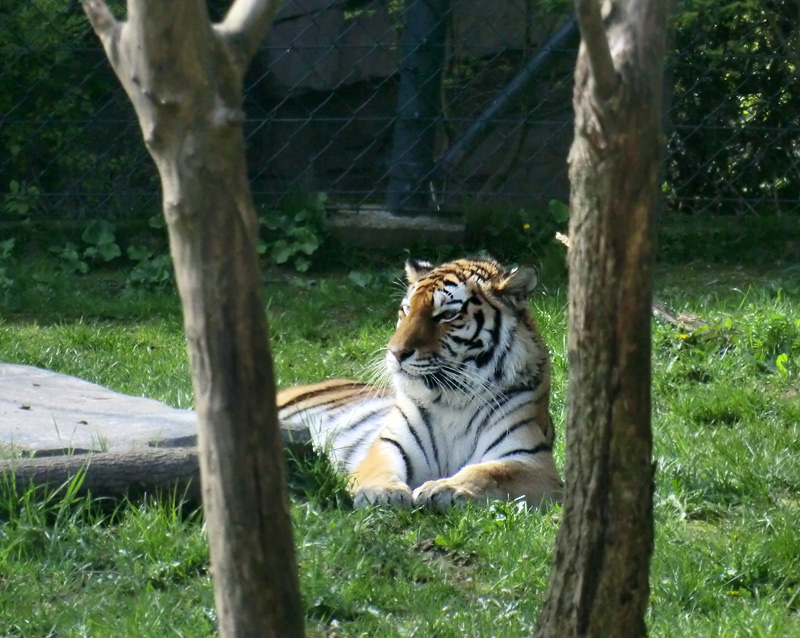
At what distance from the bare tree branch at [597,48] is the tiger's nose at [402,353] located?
8.51 feet

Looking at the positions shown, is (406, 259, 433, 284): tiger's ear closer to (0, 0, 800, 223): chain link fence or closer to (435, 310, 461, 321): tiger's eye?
(435, 310, 461, 321): tiger's eye

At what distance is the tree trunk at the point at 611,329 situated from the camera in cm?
204

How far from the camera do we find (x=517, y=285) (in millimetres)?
4684

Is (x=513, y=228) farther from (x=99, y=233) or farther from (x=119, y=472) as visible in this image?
(x=119, y=472)

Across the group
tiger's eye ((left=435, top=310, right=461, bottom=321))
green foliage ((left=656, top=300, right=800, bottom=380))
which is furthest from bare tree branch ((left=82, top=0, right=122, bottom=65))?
green foliage ((left=656, top=300, right=800, bottom=380))

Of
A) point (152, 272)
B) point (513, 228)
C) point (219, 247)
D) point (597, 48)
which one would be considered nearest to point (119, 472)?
point (219, 247)

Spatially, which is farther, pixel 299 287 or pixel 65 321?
pixel 299 287

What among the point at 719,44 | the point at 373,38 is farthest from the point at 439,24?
the point at 719,44

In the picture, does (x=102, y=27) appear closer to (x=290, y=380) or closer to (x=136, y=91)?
(x=136, y=91)

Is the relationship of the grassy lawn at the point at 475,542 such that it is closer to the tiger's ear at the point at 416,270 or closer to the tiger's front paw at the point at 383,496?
the tiger's front paw at the point at 383,496

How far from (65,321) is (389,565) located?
Answer: 398 centimetres

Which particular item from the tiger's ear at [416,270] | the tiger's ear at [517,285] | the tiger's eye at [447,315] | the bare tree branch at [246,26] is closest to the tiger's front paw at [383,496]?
the tiger's eye at [447,315]

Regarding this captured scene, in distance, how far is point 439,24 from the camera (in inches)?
312

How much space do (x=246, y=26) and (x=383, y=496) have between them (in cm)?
251
